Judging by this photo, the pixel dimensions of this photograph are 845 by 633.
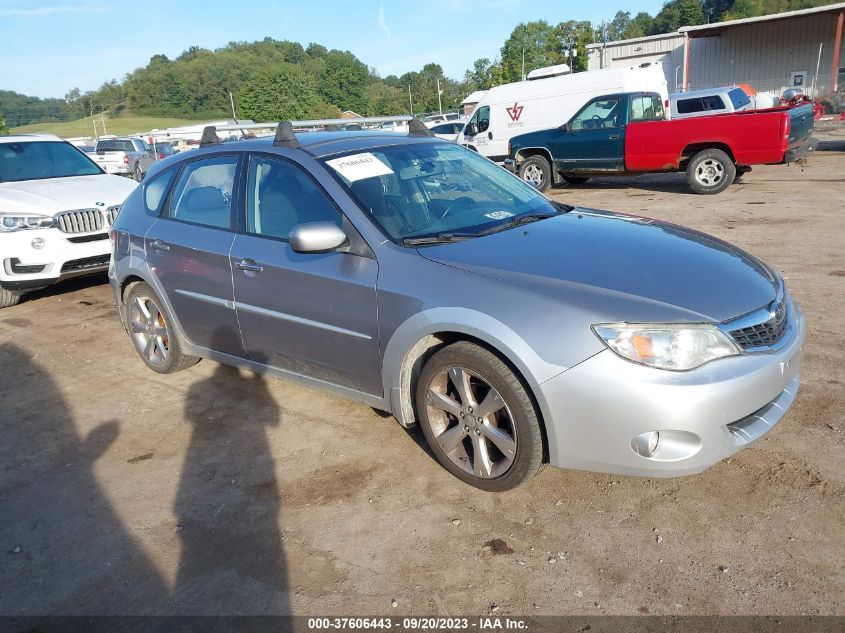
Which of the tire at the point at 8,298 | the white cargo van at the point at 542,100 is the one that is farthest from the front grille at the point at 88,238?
the white cargo van at the point at 542,100

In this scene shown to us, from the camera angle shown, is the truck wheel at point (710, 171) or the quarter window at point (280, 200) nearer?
the quarter window at point (280, 200)

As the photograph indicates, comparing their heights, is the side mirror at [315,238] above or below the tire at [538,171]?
above

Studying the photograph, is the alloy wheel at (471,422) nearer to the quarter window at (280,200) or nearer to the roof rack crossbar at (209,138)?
the quarter window at (280,200)

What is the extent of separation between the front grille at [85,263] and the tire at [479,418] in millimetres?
5295

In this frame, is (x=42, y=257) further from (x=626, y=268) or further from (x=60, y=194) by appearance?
(x=626, y=268)

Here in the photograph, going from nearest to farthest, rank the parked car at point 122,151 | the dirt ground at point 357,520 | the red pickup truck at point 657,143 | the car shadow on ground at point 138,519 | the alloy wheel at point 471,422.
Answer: the dirt ground at point 357,520 → the car shadow on ground at point 138,519 → the alloy wheel at point 471,422 → the red pickup truck at point 657,143 → the parked car at point 122,151

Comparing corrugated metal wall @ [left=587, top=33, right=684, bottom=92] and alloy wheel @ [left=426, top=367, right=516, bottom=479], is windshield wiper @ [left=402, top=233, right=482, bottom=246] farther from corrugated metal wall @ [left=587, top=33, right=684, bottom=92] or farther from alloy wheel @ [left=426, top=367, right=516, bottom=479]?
corrugated metal wall @ [left=587, top=33, right=684, bottom=92]

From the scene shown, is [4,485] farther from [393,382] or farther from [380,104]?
[380,104]

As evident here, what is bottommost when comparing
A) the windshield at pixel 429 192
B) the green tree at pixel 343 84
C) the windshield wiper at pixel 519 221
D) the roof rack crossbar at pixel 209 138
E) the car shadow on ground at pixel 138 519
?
the car shadow on ground at pixel 138 519

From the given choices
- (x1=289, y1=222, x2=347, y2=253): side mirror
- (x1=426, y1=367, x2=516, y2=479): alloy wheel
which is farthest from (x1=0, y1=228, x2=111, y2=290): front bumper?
(x1=426, y1=367, x2=516, y2=479): alloy wheel

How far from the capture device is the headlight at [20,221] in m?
6.85

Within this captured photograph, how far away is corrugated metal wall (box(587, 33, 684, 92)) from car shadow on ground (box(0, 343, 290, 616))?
43.2m

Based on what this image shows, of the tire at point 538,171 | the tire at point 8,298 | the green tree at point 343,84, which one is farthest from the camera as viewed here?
the green tree at point 343,84

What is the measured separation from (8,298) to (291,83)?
316 ft
